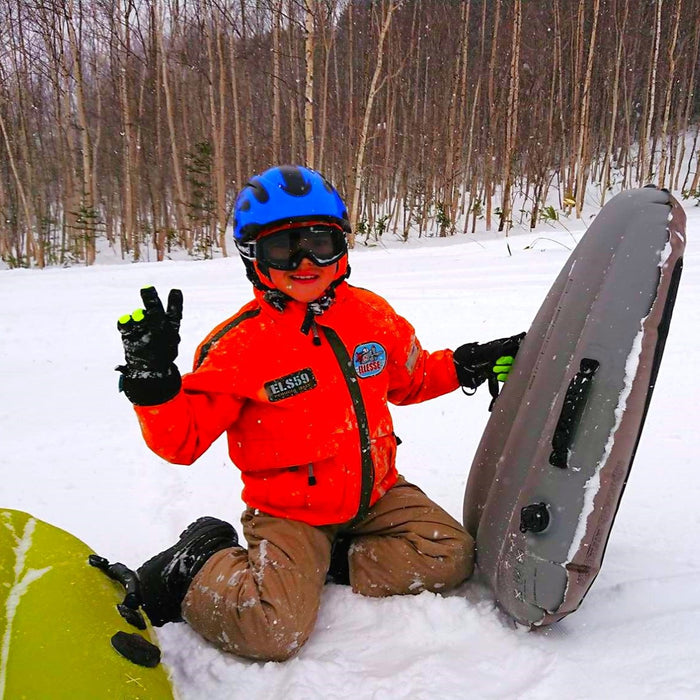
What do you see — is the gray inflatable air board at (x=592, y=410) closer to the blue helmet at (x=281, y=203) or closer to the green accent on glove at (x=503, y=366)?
the green accent on glove at (x=503, y=366)

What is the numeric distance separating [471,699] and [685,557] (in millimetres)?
859

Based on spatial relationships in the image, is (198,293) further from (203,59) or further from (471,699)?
(203,59)

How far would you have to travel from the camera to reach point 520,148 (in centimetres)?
1686

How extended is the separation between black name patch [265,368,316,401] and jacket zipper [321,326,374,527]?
11 cm

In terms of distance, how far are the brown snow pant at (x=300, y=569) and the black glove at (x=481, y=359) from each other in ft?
1.41

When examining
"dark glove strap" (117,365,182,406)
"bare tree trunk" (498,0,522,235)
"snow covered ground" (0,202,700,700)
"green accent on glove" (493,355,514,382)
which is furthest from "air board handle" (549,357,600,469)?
"bare tree trunk" (498,0,522,235)

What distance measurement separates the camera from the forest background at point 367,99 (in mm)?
13422

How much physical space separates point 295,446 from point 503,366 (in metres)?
0.77

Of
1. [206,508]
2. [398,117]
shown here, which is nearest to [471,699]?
[206,508]

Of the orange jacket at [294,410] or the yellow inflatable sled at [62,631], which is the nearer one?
the yellow inflatable sled at [62,631]

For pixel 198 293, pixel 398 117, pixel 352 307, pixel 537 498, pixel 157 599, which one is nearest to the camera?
pixel 537 498

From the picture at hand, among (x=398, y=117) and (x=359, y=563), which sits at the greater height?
(x=398, y=117)

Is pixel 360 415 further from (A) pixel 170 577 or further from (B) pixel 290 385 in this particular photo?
(A) pixel 170 577

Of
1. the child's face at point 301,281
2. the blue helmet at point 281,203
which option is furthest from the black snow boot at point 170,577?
the blue helmet at point 281,203
